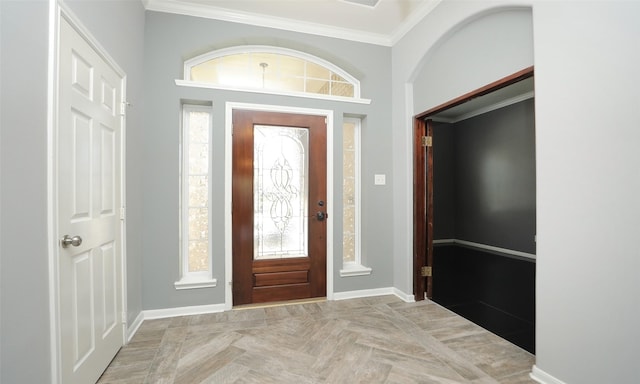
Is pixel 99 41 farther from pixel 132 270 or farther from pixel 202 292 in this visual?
pixel 202 292

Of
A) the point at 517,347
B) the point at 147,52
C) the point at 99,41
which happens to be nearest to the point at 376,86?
the point at 147,52

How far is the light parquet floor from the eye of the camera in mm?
1914

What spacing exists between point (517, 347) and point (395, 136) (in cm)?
226

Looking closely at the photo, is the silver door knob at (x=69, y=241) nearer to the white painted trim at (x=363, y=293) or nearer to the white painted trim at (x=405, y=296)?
the white painted trim at (x=363, y=293)

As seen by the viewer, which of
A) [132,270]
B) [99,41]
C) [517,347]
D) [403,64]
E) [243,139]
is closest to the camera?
[99,41]

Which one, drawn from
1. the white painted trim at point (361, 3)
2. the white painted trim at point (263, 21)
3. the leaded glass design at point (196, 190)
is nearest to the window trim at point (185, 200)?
the leaded glass design at point (196, 190)

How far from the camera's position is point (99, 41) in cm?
189

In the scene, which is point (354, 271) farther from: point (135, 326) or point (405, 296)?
point (135, 326)

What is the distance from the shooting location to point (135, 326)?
8.27 feet

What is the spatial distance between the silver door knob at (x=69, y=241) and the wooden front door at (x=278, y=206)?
150 centimetres

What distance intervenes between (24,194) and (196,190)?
1806 millimetres

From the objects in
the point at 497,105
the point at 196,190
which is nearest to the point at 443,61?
the point at 196,190

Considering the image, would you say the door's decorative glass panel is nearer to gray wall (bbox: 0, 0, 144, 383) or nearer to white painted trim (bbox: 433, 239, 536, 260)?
gray wall (bbox: 0, 0, 144, 383)

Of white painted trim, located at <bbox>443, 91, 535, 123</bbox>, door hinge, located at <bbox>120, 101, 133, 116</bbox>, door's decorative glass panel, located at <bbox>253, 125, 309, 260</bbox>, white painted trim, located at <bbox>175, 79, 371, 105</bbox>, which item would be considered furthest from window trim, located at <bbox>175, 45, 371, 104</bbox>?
white painted trim, located at <bbox>443, 91, 535, 123</bbox>
